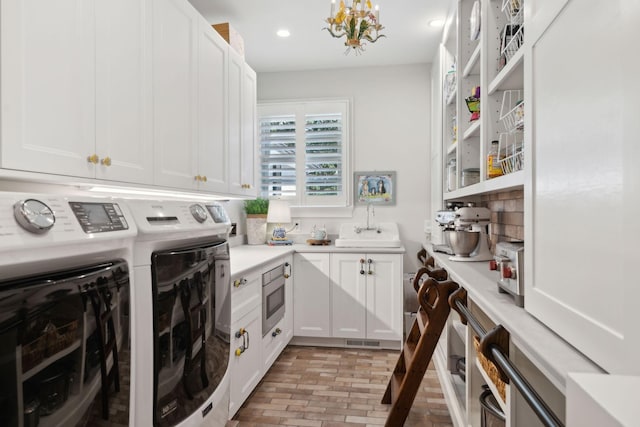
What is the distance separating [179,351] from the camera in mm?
1377

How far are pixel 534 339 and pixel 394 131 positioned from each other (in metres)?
3.48

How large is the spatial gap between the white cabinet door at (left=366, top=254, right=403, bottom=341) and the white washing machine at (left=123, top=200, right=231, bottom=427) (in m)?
2.01

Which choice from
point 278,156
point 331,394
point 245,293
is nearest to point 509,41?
point 245,293

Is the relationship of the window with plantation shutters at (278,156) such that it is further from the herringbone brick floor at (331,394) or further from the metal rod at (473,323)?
the metal rod at (473,323)

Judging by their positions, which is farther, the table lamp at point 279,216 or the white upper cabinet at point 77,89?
the table lamp at point 279,216

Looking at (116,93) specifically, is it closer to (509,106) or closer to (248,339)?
(248,339)

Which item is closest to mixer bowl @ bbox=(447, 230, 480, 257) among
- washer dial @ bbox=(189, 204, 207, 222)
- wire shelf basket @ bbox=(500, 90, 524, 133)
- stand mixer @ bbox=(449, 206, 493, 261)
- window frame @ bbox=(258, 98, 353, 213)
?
stand mixer @ bbox=(449, 206, 493, 261)

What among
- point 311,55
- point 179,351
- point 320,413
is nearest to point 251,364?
point 320,413

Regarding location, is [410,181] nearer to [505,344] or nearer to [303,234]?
[303,234]

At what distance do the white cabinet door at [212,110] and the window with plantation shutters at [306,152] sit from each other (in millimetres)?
1507

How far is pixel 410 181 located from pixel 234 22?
2.25 m

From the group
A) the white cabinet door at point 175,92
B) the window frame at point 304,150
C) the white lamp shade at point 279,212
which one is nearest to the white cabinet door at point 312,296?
the white lamp shade at point 279,212

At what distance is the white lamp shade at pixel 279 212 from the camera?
403cm

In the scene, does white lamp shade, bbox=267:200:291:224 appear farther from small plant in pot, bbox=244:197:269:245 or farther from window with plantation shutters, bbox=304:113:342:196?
window with plantation shutters, bbox=304:113:342:196
